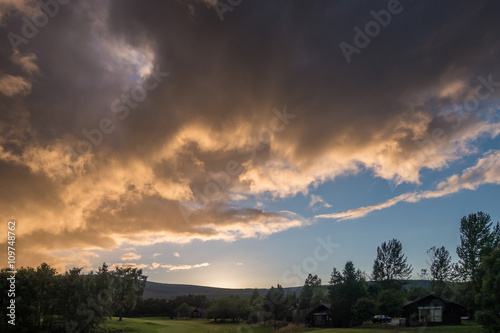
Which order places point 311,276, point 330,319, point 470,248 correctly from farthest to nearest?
1. point 311,276
2. point 470,248
3. point 330,319

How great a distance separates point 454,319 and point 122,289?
7951 cm

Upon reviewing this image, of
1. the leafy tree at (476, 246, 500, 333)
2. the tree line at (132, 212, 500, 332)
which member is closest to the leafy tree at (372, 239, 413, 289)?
the tree line at (132, 212, 500, 332)

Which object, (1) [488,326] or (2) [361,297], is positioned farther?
(2) [361,297]

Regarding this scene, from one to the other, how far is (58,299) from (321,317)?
53.5 meters

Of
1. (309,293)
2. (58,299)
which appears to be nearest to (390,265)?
(309,293)

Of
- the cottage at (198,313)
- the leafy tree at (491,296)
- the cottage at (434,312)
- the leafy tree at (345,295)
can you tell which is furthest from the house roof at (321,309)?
the cottage at (198,313)

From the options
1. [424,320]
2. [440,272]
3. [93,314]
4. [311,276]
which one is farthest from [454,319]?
[311,276]

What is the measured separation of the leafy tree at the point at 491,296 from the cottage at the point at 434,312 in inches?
684

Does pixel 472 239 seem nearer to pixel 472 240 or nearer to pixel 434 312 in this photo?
pixel 472 240

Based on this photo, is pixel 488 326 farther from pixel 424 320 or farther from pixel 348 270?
pixel 348 270

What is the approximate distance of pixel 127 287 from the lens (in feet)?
289

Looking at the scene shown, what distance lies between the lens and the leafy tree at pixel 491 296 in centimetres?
4089

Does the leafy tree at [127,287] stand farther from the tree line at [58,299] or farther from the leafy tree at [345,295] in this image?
the leafy tree at [345,295]

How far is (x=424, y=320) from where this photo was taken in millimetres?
58656
